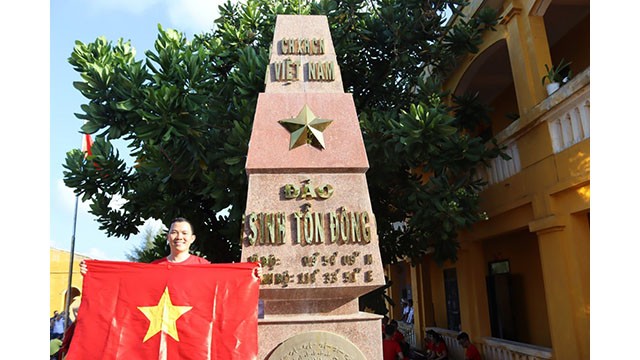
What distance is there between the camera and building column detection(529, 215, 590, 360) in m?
6.09

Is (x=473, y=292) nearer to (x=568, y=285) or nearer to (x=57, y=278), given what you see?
(x=568, y=285)

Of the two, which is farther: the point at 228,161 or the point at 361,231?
the point at 228,161

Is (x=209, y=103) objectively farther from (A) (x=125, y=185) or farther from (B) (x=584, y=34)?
(B) (x=584, y=34)

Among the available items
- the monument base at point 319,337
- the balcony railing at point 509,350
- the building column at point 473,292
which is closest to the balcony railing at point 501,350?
the balcony railing at point 509,350

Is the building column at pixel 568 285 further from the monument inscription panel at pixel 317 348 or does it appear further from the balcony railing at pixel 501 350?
the monument inscription panel at pixel 317 348

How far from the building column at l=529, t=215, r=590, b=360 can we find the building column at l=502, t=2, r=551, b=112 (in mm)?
2020

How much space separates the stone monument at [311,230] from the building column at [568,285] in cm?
347

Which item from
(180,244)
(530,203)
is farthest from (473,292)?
(180,244)

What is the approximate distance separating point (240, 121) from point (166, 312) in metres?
4.08

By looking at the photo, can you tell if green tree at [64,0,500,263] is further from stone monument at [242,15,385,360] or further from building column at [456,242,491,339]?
stone monument at [242,15,385,360]

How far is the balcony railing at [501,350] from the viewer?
7.02 m

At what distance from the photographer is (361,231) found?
427cm

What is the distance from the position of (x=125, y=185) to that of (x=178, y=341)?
565cm

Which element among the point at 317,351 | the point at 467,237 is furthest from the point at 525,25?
the point at 317,351
